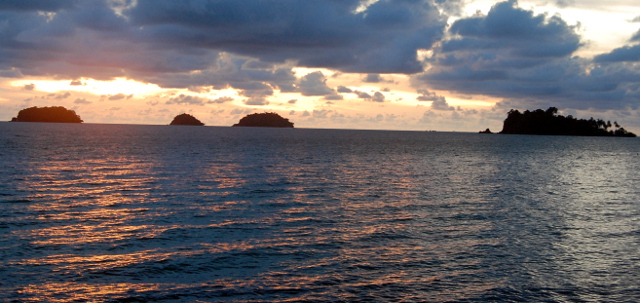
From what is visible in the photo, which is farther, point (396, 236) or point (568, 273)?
point (396, 236)

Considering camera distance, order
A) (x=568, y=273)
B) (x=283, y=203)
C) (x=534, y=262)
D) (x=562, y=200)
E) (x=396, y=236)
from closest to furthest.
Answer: (x=568, y=273) < (x=534, y=262) < (x=396, y=236) < (x=283, y=203) < (x=562, y=200)

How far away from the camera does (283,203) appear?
37.2 metres

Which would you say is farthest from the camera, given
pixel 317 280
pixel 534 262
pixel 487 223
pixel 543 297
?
pixel 487 223

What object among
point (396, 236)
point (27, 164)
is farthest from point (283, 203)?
point (27, 164)

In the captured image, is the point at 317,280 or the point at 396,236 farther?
the point at 396,236

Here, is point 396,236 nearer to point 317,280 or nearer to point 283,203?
point 317,280

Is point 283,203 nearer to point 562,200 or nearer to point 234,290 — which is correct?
point 234,290

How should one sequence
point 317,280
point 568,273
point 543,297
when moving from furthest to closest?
point 568,273 < point 317,280 < point 543,297

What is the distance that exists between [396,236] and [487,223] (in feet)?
25.3

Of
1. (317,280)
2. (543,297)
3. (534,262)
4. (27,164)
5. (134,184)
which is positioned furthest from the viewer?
(27,164)

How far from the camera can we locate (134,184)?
46.8 metres

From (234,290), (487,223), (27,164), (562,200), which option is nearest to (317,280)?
(234,290)

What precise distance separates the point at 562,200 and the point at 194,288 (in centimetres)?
3545

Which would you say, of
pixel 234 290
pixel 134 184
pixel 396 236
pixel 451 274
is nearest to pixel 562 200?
pixel 396 236
